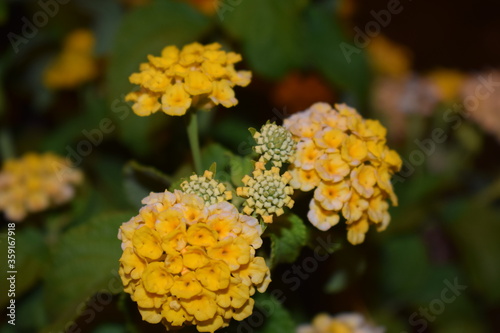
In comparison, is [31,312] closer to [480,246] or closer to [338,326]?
[338,326]

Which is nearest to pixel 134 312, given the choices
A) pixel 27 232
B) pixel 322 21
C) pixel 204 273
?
pixel 204 273

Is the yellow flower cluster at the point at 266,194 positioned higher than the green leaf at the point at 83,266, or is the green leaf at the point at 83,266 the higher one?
the yellow flower cluster at the point at 266,194

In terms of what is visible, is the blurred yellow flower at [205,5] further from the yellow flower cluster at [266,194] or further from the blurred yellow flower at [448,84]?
the yellow flower cluster at [266,194]

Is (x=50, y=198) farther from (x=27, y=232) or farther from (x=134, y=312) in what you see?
(x=134, y=312)

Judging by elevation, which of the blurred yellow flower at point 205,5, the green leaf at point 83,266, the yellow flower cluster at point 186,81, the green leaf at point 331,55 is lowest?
the green leaf at point 83,266

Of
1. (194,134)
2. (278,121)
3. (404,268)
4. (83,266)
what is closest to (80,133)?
(278,121)

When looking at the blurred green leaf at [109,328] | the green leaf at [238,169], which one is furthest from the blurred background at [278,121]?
the green leaf at [238,169]
